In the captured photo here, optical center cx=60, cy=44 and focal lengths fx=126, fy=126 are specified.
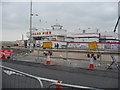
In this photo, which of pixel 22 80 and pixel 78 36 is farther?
pixel 78 36

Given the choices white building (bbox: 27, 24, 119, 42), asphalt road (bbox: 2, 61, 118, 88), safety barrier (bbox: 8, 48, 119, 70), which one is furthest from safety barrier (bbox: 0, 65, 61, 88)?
white building (bbox: 27, 24, 119, 42)

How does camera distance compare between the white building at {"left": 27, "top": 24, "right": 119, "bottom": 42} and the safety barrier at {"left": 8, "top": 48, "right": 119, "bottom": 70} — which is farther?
the white building at {"left": 27, "top": 24, "right": 119, "bottom": 42}

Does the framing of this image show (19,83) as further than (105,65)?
No

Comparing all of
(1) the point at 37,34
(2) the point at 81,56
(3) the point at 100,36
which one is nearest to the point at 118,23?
(2) the point at 81,56

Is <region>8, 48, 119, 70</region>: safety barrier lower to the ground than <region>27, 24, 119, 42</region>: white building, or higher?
lower

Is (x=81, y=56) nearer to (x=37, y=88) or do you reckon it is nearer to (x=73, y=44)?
(x=37, y=88)

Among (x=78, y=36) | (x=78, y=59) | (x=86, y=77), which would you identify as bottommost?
(x=86, y=77)

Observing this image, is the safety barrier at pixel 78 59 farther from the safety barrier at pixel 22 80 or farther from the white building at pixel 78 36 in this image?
the white building at pixel 78 36

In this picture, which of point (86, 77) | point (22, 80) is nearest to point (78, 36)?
point (86, 77)

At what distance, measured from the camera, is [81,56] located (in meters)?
14.5

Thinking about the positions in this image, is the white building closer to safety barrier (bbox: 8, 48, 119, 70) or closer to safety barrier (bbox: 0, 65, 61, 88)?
safety barrier (bbox: 8, 48, 119, 70)

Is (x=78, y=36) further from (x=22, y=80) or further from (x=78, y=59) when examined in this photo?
(x=22, y=80)

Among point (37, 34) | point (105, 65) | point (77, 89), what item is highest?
point (37, 34)

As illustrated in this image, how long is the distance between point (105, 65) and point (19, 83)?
753cm
